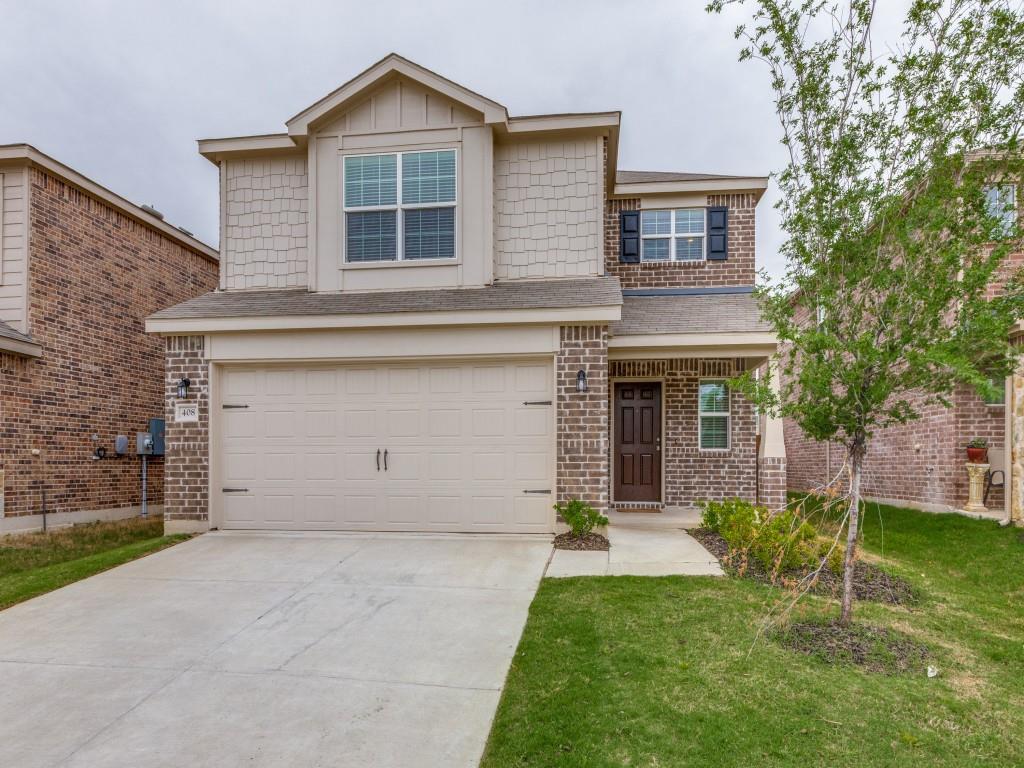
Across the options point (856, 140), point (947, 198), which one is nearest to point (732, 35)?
point (856, 140)

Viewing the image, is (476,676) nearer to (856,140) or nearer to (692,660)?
(692,660)

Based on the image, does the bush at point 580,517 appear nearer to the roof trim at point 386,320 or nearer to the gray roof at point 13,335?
the roof trim at point 386,320

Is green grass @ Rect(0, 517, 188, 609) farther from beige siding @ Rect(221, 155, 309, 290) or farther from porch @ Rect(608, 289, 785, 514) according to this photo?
porch @ Rect(608, 289, 785, 514)

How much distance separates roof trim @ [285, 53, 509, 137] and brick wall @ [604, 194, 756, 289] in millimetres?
3288

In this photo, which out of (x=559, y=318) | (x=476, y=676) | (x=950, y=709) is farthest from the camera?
(x=559, y=318)

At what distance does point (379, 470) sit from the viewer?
807 centimetres

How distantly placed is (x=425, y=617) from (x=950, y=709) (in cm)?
360

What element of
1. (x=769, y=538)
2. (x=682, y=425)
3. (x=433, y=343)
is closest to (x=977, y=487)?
(x=682, y=425)

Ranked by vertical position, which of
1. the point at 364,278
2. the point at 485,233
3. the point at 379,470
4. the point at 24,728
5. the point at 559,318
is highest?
the point at 485,233

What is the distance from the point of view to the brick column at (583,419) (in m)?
7.57

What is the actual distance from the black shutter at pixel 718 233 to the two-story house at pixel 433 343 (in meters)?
1.14

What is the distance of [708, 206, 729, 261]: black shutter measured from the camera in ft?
35.2

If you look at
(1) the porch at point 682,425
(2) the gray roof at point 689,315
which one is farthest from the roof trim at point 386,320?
(1) the porch at point 682,425

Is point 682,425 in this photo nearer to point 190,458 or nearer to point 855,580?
point 855,580
